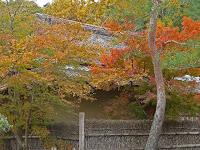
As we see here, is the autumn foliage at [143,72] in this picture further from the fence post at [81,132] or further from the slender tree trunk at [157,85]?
the fence post at [81,132]

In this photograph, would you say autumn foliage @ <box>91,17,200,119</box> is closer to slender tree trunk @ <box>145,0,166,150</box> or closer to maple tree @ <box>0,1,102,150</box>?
slender tree trunk @ <box>145,0,166,150</box>

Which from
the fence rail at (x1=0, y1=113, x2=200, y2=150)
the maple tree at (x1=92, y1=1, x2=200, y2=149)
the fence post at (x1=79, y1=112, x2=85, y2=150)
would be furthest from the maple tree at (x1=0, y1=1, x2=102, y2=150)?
the maple tree at (x1=92, y1=1, x2=200, y2=149)

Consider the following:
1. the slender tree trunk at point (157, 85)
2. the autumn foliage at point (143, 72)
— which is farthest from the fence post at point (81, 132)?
the slender tree trunk at point (157, 85)

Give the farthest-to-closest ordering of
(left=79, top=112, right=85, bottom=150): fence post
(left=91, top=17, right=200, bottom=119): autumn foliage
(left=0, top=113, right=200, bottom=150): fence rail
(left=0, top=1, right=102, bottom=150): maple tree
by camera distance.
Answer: (left=91, top=17, right=200, bottom=119): autumn foliage, (left=0, top=113, right=200, bottom=150): fence rail, (left=79, top=112, right=85, bottom=150): fence post, (left=0, top=1, right=102, bottom=150): maple tree

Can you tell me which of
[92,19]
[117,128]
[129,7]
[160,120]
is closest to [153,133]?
[160,120]

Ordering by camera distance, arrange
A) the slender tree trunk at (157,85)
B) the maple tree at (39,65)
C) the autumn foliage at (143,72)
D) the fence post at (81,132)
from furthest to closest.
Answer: the autumn foliage at (143,72) < the slender tree trunk at (157,85) < the fence post at (81,132) < the maple tree at (39,65)

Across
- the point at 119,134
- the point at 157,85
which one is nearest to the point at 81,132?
the point at 119,134

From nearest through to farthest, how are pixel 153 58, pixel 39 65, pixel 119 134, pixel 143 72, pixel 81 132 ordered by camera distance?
1. pixel 39 65
2. pixel 81 132
3. pixel 153 58
4. pixel 119 134
5. pixel 143 72

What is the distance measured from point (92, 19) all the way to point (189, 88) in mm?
13327

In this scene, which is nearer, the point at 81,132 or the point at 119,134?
the point at 81,132

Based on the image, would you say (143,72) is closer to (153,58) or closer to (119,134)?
(153,58)

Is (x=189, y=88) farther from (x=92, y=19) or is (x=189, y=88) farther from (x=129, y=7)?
(x=92, y=19)

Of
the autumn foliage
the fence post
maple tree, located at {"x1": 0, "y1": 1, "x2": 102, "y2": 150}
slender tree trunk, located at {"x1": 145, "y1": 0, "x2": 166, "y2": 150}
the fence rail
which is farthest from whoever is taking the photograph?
the autumn foliage

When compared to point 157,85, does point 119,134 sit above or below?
below
